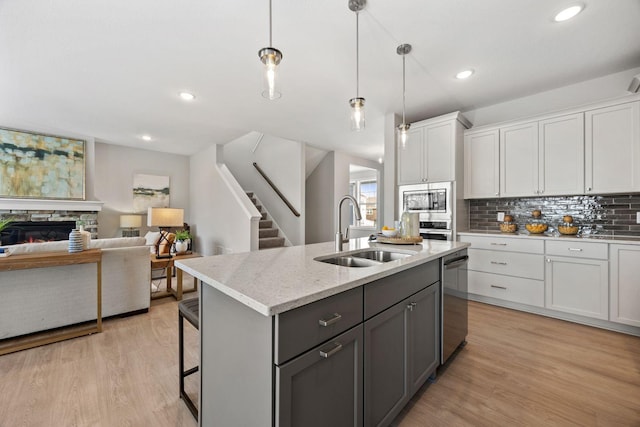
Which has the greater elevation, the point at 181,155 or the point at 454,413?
the point at 181,155

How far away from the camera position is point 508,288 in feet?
10.0

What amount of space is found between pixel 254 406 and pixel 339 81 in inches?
112

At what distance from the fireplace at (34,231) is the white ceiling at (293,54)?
1837mm

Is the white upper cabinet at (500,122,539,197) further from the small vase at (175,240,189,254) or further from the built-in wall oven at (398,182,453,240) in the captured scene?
the small vase at (175,240,189,254)

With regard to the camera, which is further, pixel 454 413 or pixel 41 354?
pixel 41 354

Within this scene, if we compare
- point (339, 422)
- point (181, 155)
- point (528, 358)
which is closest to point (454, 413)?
point (339, 422)

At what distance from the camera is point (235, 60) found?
245 centimetres

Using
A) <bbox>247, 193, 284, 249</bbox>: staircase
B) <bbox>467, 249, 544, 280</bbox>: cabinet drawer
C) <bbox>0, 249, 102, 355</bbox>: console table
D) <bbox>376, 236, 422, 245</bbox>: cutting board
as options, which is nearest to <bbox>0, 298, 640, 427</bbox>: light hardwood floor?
<bbox>0, 249, 102, 355</bbox>: console table

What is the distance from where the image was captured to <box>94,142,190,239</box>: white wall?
5.37m

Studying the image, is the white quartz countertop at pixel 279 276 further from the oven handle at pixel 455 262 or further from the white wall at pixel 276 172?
the white wall at pixel 276 172

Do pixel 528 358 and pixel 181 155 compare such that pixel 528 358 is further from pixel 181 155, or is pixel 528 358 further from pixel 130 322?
pixel 181 155

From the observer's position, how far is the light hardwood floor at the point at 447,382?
58.5 inches

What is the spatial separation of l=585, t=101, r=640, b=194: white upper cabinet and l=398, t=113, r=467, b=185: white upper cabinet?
3.96 ft


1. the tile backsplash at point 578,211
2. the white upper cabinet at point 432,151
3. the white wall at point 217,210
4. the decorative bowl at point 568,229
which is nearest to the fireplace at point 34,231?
the white wall at point 217,210
